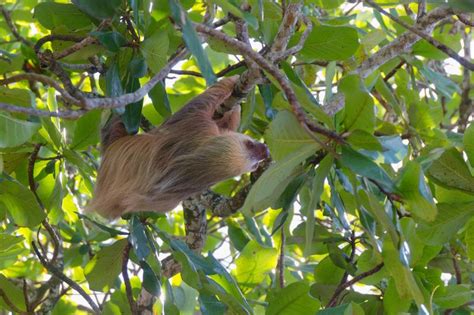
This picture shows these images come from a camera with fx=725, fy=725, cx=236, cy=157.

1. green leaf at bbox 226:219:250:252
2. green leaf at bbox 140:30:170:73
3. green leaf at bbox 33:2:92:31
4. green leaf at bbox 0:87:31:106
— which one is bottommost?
green leaf at bbox 226:219:250:252

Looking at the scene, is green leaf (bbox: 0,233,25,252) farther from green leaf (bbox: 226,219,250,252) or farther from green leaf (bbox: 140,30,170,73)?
green leaf (bbox: 226,219,250,252)

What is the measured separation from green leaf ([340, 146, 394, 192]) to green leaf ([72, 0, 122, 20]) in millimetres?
1164

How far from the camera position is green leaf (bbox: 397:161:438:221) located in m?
2.34

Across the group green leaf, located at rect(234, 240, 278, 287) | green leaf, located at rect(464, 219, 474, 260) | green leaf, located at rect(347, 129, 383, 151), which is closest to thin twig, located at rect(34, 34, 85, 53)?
green leaf, located at rect(234, 240, 278, 287)

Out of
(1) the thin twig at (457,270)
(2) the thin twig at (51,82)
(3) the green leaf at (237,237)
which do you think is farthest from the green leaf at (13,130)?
(1) the thin twig at (457,270)

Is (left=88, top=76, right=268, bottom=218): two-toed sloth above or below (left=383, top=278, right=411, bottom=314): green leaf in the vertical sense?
above

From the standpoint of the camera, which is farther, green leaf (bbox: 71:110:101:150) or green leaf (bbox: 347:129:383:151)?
green leaf (bbox: 71:110:101:150)

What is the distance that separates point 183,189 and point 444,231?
5.09ft

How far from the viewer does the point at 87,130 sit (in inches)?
146

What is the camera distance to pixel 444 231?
296 centimetres

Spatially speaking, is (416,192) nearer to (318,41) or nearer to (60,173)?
(318,41)

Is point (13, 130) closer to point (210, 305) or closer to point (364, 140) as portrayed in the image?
point (210, 305)

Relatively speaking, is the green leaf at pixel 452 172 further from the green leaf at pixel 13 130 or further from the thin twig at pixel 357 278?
the green leaf at pixel 13 130

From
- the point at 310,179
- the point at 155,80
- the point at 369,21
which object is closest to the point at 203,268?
the point at 310,179
